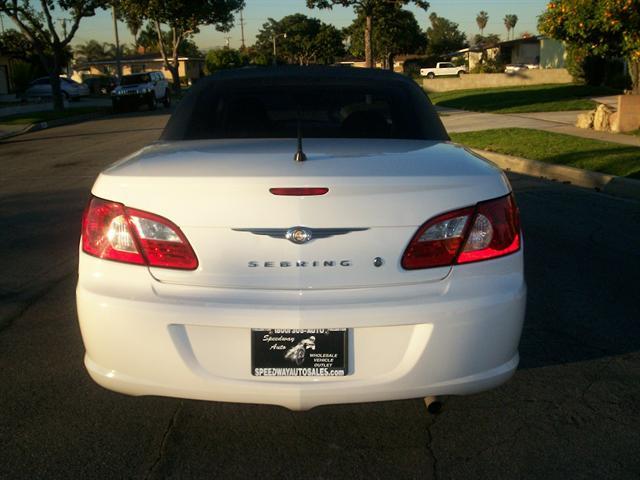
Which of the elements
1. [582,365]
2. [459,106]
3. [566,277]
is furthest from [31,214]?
[459,106]

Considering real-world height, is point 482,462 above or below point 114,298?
below

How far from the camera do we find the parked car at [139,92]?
34.2m

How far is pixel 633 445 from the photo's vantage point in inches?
123

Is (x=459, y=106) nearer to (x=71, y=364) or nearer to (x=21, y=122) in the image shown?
(x=21, y=122)

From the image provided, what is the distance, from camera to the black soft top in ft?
13.5

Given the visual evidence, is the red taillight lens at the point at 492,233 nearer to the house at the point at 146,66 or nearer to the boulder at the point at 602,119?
the boulder at the point at 602,119

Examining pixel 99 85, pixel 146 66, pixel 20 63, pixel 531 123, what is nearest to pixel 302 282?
pixel 531 123

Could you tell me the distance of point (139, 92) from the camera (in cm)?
3469

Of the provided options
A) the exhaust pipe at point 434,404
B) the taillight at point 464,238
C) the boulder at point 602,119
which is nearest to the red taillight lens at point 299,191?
the taillight at point 464,238

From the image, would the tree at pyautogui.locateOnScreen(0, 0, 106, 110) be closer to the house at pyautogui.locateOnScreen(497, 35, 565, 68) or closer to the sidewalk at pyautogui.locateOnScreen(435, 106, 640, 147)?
the sidewalk at pyautogui.locateOnScreen(435, 106, 640, 147)

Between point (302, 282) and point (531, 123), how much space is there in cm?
1670

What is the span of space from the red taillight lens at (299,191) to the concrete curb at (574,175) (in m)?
6.75

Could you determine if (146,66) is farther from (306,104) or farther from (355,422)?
(355,422)

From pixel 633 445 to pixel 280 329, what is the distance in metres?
1.62
